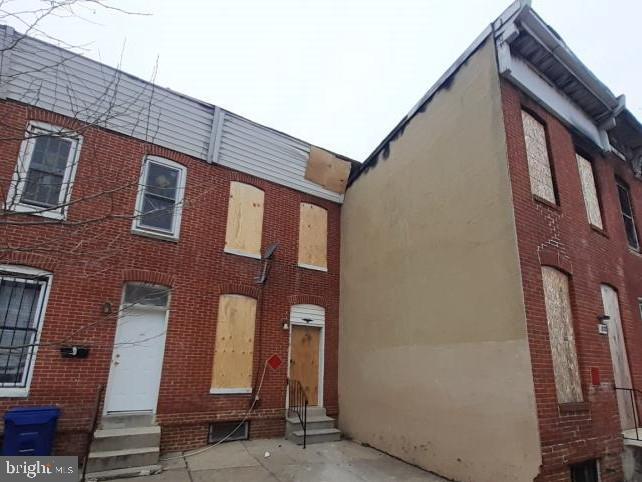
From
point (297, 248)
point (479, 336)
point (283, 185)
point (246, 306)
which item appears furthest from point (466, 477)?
point (283, 185)

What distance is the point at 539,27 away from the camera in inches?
285

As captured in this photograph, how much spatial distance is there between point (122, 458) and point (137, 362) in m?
1.80

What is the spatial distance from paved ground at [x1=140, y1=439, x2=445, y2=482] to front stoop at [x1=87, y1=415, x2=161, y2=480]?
1.10 feet

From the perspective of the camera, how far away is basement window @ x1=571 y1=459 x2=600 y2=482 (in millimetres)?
6031

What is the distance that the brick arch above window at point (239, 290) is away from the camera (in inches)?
364

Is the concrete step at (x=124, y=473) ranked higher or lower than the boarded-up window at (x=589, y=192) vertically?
lower

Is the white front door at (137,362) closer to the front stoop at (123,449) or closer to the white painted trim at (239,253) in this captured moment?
the front stoop at (123,449)

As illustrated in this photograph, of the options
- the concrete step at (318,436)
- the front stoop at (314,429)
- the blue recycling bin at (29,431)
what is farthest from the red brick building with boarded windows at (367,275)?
the blue recycling bin at (29,431)

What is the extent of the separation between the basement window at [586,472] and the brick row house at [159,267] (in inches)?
218

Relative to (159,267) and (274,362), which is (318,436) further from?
(159,267)

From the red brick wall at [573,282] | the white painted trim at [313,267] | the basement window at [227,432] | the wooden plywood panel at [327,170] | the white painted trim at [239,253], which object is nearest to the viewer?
the red brick wall at [573,282]

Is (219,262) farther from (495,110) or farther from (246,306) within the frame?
(495,110)

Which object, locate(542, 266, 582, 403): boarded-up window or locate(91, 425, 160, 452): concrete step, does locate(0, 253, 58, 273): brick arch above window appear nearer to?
locate(91, 425, 160, 452): concrete step

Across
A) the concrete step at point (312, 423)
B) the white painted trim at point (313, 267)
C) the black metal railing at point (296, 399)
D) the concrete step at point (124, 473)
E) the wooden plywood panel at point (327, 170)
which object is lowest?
the concrete step at point (124, 473)
